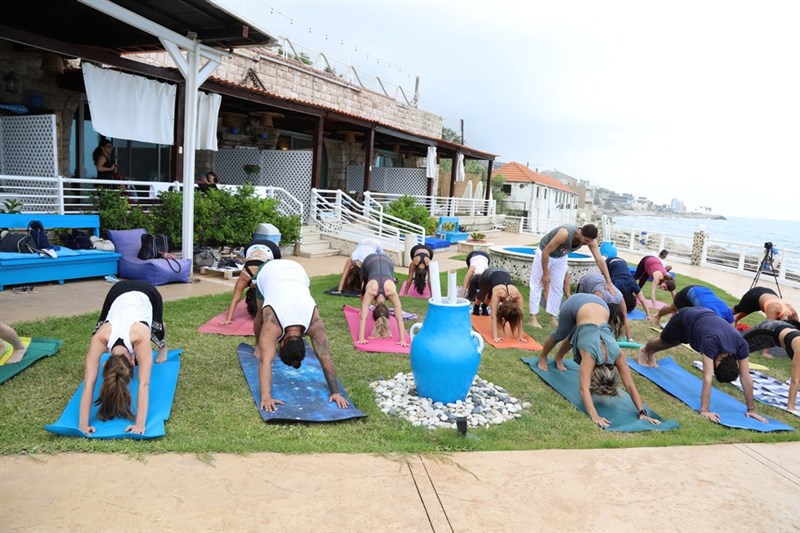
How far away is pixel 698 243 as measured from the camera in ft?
62.0

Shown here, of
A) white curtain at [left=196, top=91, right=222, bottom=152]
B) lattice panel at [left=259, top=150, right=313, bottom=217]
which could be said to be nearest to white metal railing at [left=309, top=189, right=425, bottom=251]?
lattice panel at [left=259, top=150, right=313, bottom=217]

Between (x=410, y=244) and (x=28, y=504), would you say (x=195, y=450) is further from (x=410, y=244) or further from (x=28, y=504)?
(x=410, y=244)

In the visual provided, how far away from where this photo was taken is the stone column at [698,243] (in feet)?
61.2

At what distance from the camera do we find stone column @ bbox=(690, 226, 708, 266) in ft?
61.2

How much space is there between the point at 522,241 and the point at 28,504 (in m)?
21.4

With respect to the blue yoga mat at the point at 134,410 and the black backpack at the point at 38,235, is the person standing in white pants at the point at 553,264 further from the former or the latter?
the black backpack at the point at 38,235

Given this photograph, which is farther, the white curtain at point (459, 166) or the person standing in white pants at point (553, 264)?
the white curtain at point (459, 166)

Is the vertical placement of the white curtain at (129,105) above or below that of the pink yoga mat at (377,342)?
above

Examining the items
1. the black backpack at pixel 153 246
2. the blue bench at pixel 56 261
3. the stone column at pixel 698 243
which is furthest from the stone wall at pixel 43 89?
the stone column at pixel 698 243

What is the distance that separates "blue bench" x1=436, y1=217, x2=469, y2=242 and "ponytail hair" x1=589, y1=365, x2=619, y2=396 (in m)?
13.5

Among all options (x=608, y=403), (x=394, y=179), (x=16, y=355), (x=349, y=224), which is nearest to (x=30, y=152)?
(x=16, y=355)

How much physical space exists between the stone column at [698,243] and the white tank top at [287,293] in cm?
1752

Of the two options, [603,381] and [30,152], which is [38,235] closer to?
[30,152]

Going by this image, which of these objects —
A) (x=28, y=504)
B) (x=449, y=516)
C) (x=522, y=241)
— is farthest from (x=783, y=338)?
(x=522, y=241)
